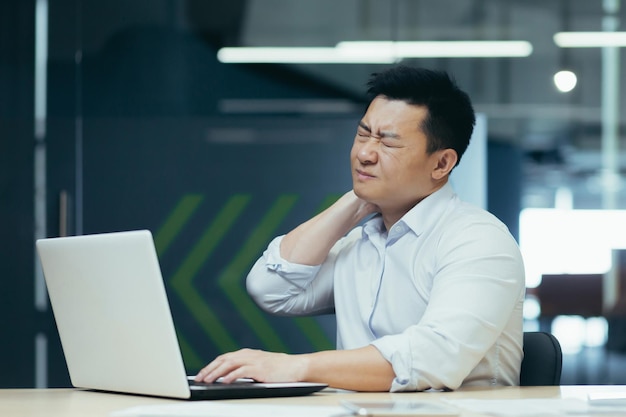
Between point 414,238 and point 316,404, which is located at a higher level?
point 414,238

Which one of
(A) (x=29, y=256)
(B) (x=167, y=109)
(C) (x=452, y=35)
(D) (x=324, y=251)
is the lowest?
(A) (x=29, y=256)

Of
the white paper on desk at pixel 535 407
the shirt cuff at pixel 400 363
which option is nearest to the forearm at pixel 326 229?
the shirt cuff at pixel 400 363

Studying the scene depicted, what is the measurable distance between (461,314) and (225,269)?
2.68 meters

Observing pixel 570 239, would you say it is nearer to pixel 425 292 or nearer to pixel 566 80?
pixel 566 80

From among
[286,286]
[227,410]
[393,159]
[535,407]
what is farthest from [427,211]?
[227,410]

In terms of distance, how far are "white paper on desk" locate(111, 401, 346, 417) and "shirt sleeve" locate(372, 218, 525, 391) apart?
0.40m

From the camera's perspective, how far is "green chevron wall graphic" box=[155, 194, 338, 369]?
15.2ft

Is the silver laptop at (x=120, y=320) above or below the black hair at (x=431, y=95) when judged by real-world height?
below

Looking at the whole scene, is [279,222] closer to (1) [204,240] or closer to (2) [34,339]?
(1) [204,240]

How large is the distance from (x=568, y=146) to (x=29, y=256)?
98.6 inches

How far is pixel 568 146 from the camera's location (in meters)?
4.64

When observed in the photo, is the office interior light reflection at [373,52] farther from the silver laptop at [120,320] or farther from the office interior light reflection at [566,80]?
the silver laptop at [120,320]

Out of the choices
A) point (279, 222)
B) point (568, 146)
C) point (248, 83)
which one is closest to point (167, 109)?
point (248, 83)

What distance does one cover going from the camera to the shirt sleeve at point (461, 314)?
2.04 meters
